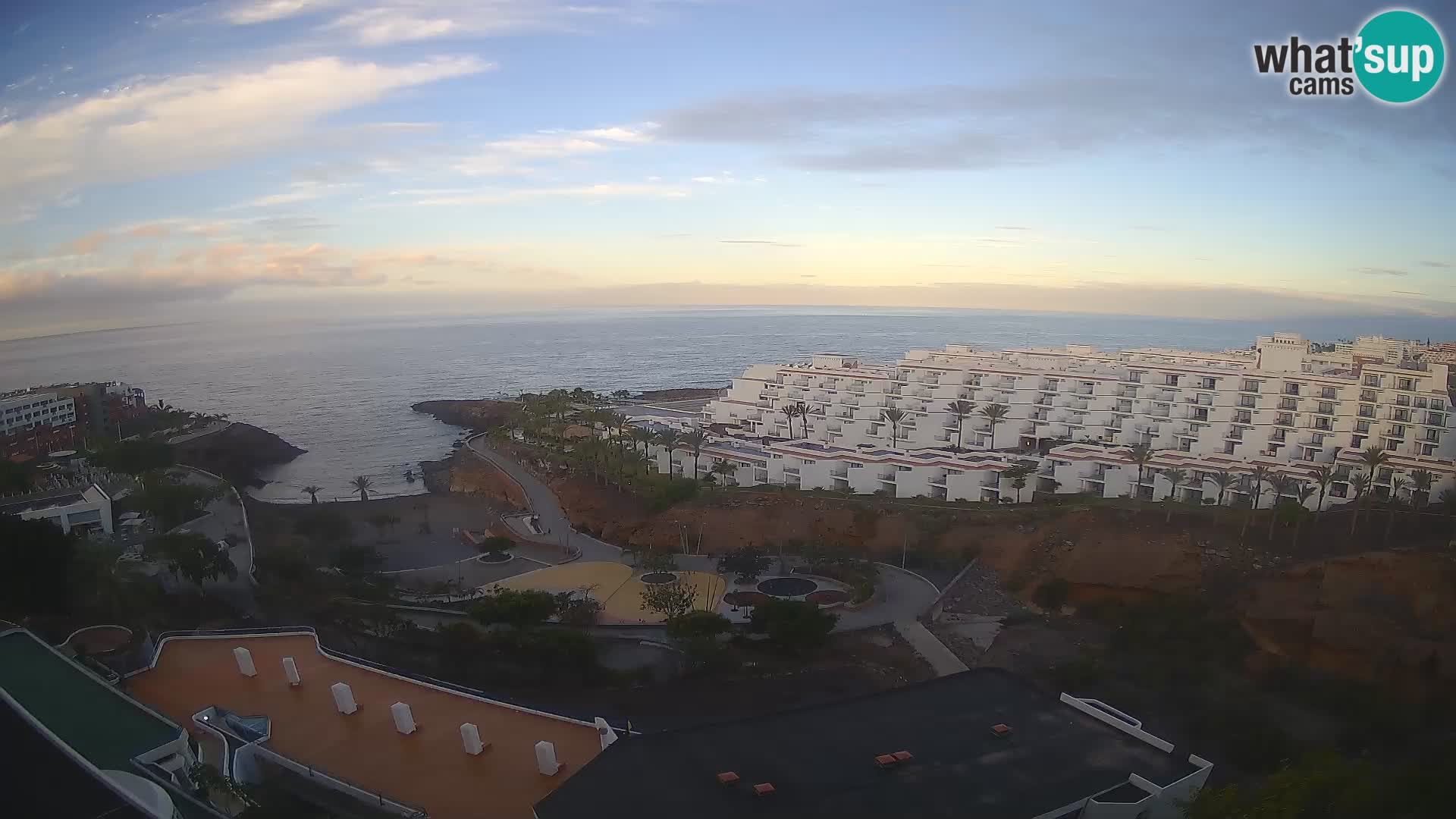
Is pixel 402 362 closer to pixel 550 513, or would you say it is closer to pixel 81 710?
pixel 550 513

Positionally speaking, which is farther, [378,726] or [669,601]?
[669,601]

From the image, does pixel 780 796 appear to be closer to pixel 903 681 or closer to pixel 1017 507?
pixel 903 681

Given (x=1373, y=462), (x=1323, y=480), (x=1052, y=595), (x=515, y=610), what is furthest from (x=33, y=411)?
(x=1373, y=462)

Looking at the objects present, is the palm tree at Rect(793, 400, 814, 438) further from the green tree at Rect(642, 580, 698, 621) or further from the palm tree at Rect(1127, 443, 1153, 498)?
the green tree at Rect(642, 580, 698, 621)

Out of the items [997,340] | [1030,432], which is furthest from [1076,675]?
[997,340]

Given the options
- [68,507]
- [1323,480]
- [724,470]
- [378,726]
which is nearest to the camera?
[378,726]

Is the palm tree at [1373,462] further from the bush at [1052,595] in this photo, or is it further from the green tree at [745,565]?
the green tree at [745,565]
